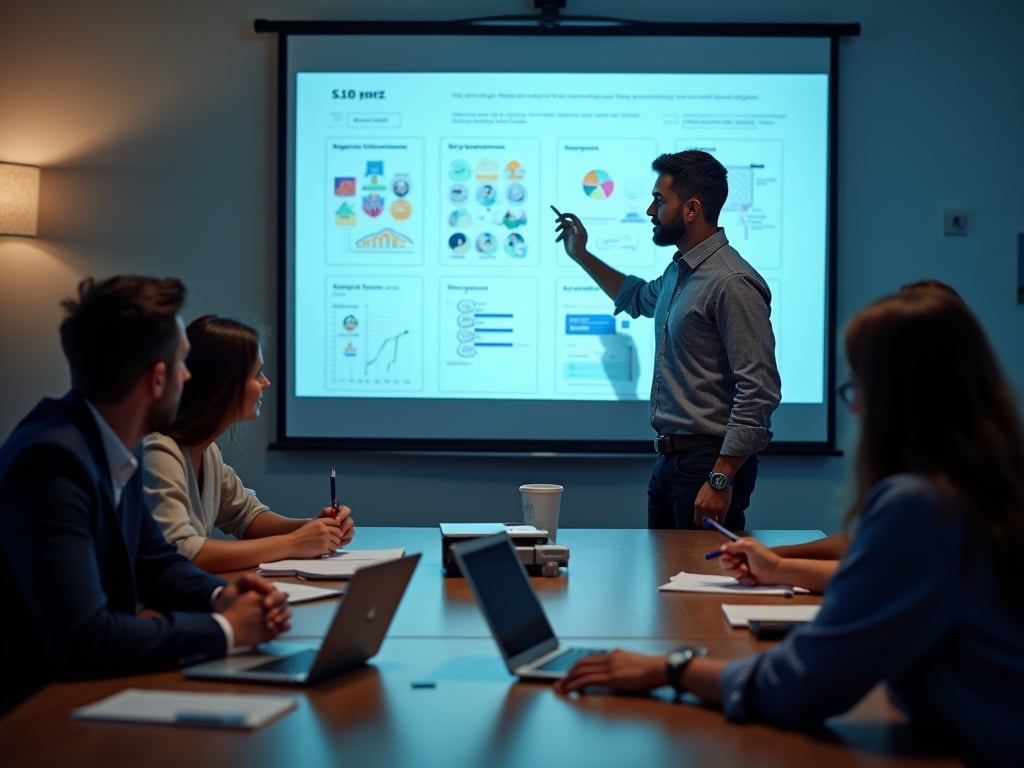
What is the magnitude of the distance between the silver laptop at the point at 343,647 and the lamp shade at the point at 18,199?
10.4 feet

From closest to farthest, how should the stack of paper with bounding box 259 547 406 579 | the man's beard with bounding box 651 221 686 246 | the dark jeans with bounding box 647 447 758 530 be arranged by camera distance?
1. the stack of paper with bounding box 259 547 406 579
2. the dark jeans with bounding box 647 447 758 530
3. the man's beard with bounding box 651 221 686 246

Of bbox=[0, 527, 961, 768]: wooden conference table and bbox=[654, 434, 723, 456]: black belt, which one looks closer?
bbox=[0, 527, 961, 768]: wooden conference table

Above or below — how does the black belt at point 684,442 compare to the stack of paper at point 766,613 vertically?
above

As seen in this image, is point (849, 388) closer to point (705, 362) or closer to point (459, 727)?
point (459, 727)

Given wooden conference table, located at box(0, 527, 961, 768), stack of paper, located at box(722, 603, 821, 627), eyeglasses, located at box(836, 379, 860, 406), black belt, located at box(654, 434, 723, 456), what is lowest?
wooden conference table, located at box(0, 527, 961, 768)

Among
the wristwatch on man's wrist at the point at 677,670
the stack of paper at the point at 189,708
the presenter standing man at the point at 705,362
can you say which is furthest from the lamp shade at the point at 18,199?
the wristwatch on man's wrist at the point at 677,670

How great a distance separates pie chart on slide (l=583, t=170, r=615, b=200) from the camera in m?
4.37

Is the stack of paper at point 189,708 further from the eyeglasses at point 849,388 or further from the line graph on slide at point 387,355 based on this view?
the line graph on slide at point 387,355

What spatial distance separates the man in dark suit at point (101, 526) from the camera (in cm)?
156

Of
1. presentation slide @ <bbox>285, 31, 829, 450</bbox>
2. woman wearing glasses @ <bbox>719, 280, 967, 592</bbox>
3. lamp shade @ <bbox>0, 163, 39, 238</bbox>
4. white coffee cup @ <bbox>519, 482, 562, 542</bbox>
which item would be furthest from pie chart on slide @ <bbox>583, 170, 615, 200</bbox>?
woman wearing glasses @ <bbox>719, 280, 967, 592</bbox>

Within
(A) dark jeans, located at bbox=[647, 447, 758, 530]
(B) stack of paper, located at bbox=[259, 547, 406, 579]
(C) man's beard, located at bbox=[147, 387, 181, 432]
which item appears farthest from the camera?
(A) dark jeans, located at bbox=[647, 447, 758, 530]

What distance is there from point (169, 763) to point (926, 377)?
0.95m

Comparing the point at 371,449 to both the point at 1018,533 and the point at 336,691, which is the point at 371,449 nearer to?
the point at 336,691

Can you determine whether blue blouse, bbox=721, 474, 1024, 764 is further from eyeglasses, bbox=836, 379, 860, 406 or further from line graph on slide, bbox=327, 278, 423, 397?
line graph on slide, bbox=327, 278, 423, 397
